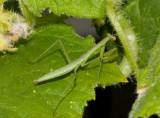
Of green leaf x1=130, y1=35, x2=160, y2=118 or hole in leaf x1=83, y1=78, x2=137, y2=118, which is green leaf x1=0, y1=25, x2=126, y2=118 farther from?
hole in leaf x1=83, y1=78, x2=137, y2=118

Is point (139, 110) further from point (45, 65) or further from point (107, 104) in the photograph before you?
point (107, 104)

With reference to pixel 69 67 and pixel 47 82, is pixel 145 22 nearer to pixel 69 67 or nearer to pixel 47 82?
pixel 69 67

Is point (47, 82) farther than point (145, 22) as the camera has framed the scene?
No

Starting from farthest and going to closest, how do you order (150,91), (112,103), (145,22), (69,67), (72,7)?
(112,103)
(145,22)
(69,67)
(72,7)
(150,91)

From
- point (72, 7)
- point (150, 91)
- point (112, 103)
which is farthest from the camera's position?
point (112, 103)

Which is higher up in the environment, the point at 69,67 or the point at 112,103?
the point at 69,67

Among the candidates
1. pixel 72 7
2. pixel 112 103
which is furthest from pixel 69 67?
pixel 112 103
